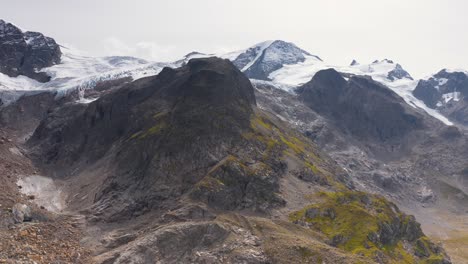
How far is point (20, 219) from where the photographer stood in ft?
347

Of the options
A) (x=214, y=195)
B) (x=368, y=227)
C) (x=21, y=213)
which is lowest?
(x=21, y=213)

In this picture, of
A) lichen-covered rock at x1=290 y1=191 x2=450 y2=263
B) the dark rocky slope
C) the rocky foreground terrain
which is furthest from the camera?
lichen-covered rock at x1=290 y1=191 x2=450 y2=263

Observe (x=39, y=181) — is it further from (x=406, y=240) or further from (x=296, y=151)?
(x=406, y=240)

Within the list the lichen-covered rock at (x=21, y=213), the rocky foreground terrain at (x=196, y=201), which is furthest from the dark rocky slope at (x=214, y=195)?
the lichen-covered rock at (x=21, y=213)

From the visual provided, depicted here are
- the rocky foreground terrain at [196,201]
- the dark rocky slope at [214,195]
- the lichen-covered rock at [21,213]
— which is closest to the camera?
the rocky foreground terrain at [196,201]

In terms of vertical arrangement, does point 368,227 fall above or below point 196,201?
below

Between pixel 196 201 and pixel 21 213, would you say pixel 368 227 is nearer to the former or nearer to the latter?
pixel 196 201

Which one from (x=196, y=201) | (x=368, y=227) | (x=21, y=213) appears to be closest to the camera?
(x=21, y=213)

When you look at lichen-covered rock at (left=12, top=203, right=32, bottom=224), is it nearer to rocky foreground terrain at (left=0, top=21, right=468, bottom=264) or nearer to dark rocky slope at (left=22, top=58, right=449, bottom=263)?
rocky foreground terrain at (left=0, top=21, right=468, bottom=264)

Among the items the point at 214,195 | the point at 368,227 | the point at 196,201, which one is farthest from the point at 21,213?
the point at 368,227

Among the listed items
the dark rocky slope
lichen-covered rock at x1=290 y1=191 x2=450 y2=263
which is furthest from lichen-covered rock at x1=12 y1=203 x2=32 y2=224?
lichen-covered rock at x1=290 y1=191 x2=450 y2=263

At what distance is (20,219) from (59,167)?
87.0m

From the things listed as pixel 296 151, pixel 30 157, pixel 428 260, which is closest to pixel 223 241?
pixel 428 260

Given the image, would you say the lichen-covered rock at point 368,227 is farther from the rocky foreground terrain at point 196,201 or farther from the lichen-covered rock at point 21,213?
the lichen-covered rock at point 21,213
